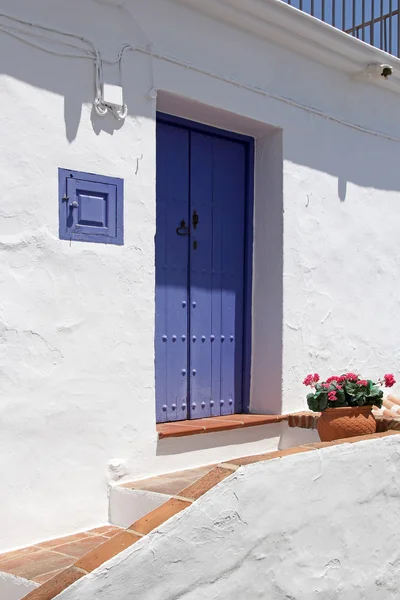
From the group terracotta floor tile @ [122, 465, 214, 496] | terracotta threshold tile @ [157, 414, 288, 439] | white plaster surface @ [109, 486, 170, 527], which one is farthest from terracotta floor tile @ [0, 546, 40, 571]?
terracotta threshold tile @ [157, 414, 288, 439]

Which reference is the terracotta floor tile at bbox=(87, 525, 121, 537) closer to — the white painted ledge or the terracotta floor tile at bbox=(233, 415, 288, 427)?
the terracotta floor tile at bbox=(233, 415, 288, 427)

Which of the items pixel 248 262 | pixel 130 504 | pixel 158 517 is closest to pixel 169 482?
pixel 130 504

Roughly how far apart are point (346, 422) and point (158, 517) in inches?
73.1

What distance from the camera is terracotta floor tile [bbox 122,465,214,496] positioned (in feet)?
14.0

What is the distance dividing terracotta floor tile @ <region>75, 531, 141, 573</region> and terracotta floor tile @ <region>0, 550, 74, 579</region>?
615 mm

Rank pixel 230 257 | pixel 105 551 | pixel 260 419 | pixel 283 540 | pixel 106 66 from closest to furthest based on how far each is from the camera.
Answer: pixel 105 551 → pixel 283 540 → pixel 106 66 → pixel 260 419 → pixel 230 257

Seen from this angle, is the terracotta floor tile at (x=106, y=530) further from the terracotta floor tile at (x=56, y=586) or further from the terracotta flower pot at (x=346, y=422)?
the terracotta flower pot at (x=346, y=422)

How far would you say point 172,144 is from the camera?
5352 mm

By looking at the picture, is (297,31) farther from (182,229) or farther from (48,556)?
(48,556)

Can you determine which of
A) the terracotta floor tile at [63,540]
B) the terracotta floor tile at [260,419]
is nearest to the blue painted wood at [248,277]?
the terracotta floor tile at [260,419]

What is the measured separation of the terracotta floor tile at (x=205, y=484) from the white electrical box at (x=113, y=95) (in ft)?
7.67

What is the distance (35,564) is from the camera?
3.66 meters

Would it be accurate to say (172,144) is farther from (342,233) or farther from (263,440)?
(263,440)

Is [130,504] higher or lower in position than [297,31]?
lower
